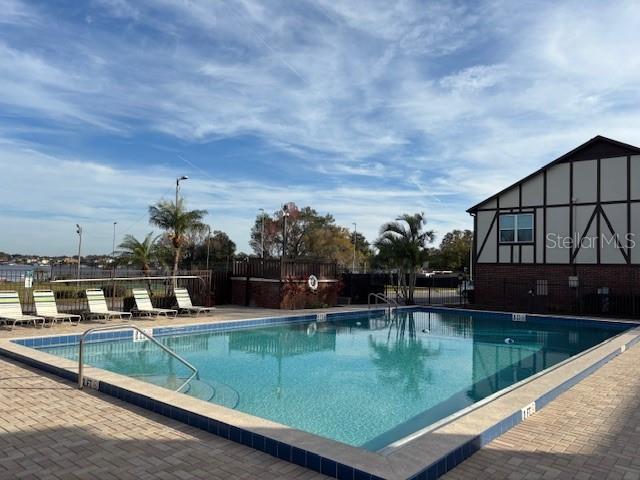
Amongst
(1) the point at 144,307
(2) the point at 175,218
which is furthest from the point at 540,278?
(2) the point at 175,218

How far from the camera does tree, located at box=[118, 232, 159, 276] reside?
22312 millimetres

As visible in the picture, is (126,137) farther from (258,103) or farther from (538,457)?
(538,457)

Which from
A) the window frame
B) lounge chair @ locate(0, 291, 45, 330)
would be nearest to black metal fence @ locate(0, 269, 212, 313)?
lounge chair @ locate(0, 291, 45, 330)

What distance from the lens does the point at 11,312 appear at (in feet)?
38.5

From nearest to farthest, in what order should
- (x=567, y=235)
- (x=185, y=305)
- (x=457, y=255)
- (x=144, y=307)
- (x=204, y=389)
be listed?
1. (x=204, y=389)
2. (x=144, y=307)
3. (x=185, y=305)
4. (x=567, y=235)
5. (x=457, y=255)

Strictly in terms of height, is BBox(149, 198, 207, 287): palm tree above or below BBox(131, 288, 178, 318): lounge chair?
above

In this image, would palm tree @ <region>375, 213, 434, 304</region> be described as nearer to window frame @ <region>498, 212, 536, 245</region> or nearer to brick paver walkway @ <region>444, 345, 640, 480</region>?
window frame @ <region>498, 212, 536, 245</region>

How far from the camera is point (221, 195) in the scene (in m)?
34.9

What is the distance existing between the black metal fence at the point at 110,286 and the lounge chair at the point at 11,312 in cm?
123

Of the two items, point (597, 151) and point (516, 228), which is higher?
point (597, 151)

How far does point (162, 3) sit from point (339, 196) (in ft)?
83.6

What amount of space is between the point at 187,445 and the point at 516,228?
781 inches

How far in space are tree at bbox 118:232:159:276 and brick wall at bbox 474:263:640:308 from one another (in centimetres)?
1543

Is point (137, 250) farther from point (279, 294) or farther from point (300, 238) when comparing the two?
point (300, 238)
